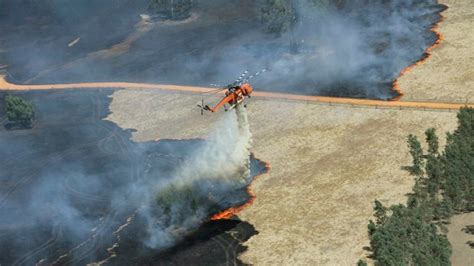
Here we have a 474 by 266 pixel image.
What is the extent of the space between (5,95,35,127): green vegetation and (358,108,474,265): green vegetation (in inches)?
2322

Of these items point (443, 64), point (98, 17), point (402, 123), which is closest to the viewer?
point (402, 123)

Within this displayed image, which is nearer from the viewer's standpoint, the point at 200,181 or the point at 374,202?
the point at 374,202

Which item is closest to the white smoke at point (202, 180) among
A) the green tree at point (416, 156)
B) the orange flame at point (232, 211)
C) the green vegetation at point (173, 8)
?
the orange flame at point (232, 211)

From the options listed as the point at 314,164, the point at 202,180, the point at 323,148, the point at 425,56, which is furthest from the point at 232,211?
the point at 425,56

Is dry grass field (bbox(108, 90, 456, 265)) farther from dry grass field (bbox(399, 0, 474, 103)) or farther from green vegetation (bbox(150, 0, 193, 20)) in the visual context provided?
green vegetation (bbox(150, 0, 193, 20))

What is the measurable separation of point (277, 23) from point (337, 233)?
67.3 m

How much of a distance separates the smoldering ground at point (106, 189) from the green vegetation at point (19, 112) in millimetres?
3184

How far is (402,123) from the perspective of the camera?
8300 centimetres

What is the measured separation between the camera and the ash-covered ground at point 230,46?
10531 cm

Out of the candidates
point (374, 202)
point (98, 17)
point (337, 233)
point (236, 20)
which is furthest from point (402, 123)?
point (98, 17)

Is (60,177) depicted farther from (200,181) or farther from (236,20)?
(236,20)

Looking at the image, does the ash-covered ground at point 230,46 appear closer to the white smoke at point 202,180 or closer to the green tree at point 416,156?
the green tree at point 416,156

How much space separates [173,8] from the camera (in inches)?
5886

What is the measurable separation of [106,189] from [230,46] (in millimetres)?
52380
